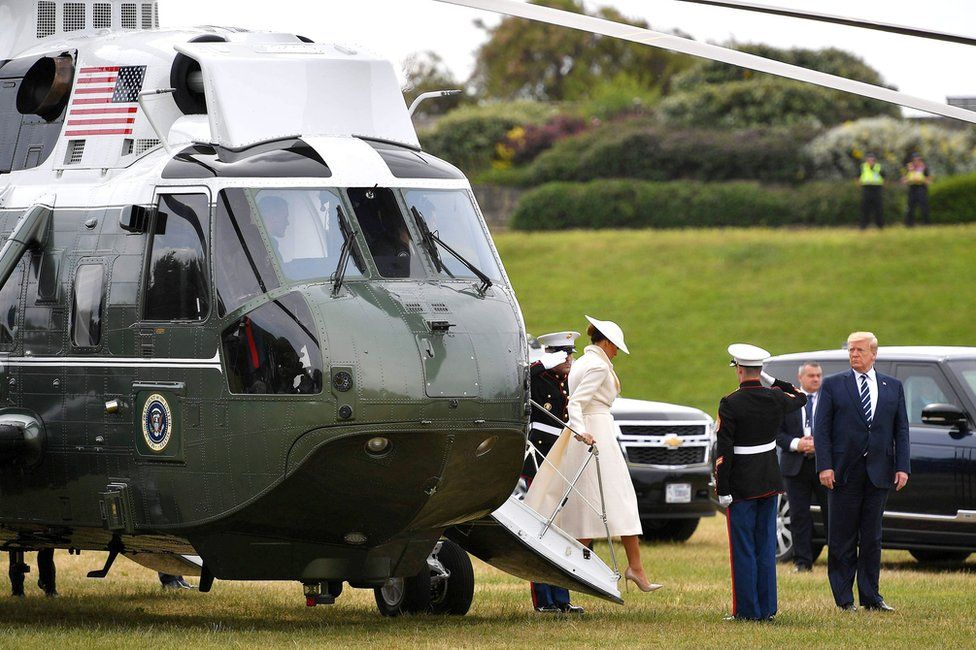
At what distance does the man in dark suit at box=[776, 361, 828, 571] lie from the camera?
15.5 metres

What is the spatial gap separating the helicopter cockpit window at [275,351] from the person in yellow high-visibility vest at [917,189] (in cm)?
2857

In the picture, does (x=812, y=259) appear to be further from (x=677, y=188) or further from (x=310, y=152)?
(x=310, y=152)

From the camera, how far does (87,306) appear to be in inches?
412

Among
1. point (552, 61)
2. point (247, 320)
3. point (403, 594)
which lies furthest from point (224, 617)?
point (552, 61)


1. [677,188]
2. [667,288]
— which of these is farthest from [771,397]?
[677,188]

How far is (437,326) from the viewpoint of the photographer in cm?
955

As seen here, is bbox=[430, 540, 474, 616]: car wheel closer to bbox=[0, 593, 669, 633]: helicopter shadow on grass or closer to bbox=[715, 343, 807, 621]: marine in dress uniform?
bbox=[0, 593, 669, 633]: helicopter shadow on grass

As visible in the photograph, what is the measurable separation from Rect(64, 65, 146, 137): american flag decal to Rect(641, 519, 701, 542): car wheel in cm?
918

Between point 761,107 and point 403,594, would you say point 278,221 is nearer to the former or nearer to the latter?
point 403,594

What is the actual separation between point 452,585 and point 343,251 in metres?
3.45

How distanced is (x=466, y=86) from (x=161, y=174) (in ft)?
192

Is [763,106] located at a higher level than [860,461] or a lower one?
lower

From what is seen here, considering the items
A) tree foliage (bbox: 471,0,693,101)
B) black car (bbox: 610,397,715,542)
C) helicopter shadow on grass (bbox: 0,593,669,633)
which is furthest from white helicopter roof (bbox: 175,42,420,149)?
tree foliage (bbox: 471,0,693,101)

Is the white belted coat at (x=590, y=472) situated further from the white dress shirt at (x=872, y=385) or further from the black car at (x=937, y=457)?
the black car at (x=937, y=457)
